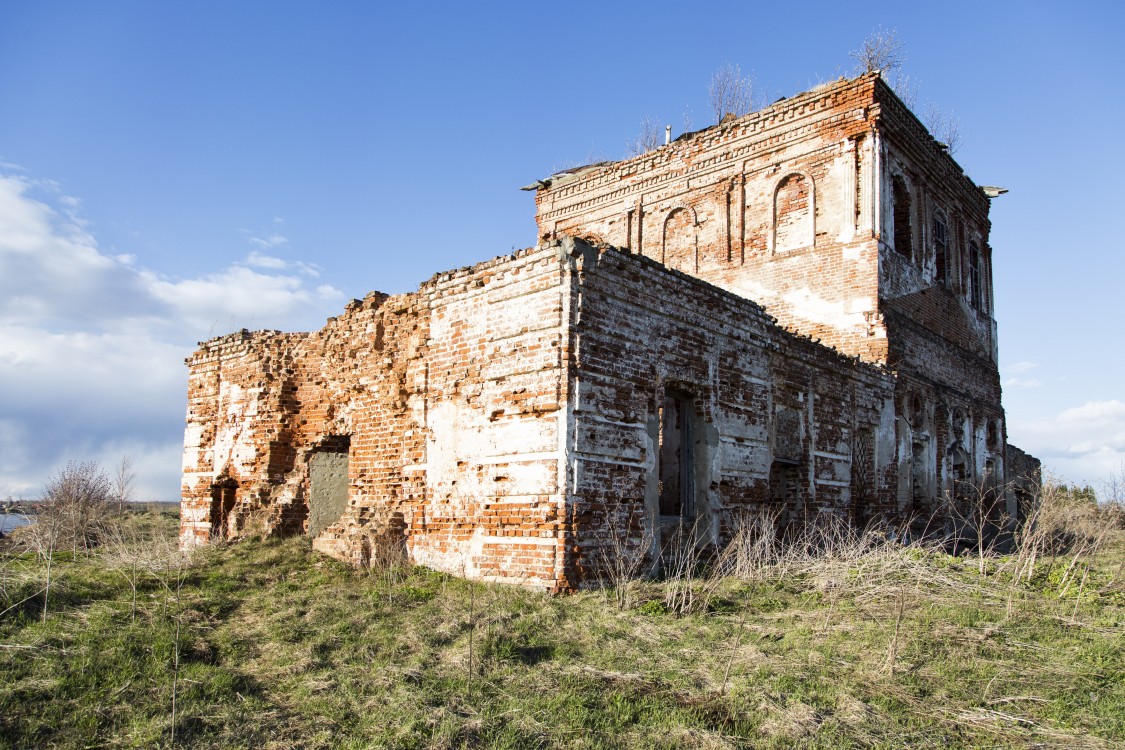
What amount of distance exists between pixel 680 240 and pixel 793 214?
284 cm

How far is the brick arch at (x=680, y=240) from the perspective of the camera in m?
18.0

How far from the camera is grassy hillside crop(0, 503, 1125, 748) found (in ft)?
16.0

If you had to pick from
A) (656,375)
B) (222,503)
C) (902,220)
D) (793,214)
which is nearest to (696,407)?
(656,375)

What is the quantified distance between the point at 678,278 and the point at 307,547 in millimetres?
5882

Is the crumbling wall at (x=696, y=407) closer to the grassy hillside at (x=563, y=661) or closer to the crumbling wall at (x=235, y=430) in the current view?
the grassy hillside at (x=563, y=661)

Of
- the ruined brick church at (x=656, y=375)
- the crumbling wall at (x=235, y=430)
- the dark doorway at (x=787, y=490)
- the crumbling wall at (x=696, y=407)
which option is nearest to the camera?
the crumbling wall at (x=696, y=407)

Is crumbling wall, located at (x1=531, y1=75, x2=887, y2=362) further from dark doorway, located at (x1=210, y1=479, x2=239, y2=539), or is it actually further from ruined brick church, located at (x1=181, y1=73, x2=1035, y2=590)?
dark doorway, located at (x1=210, y1=479, x2=239, y2=539)

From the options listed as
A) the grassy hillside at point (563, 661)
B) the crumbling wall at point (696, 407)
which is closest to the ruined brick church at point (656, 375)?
the crumbling wall at point (696, 407)

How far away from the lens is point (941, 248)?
17.9m

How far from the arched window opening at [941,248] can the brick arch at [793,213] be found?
3539mm

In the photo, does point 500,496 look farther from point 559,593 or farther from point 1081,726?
point 1081,726

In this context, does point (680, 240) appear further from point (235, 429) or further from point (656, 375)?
point (235, 429)

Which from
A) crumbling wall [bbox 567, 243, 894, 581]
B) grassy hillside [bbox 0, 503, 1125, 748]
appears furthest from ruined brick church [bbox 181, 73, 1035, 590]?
grassy hillside [bbox 0, 503, 1125, 748]

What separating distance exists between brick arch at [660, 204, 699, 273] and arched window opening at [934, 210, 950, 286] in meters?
5.14
